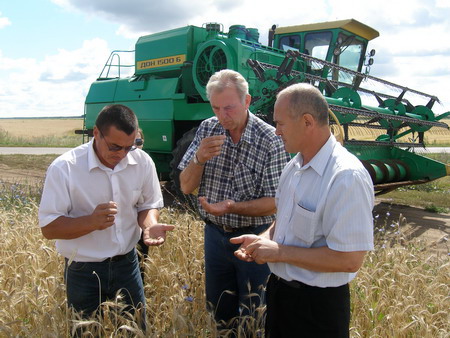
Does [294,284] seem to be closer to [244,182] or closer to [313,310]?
[313,310]

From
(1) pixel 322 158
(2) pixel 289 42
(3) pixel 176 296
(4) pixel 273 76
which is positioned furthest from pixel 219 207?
(2) pixel 289 42

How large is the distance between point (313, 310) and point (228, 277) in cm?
91

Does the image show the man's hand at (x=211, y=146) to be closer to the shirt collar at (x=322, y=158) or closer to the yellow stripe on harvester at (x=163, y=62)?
the shirt collar at (x=322, y=158)

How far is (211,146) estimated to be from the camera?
8.42 ft

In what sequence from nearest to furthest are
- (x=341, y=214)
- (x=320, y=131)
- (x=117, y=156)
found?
(x=341, y=214) → (x=320, y=131) → (x=117, y=156)

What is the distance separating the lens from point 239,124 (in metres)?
2.70

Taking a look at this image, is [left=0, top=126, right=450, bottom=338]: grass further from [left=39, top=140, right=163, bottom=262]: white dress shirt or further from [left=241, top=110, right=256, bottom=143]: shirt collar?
[left=241, top=110, right=256, bottom=143]: shirt collar

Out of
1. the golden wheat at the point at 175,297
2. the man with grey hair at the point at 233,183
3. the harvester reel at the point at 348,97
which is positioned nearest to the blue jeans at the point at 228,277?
the man with grey hair at the point at 233,183

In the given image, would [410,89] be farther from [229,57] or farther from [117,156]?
[117,156]

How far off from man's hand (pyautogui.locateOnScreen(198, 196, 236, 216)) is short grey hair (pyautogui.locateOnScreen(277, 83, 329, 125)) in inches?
30.7

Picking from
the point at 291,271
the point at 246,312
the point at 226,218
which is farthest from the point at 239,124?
the point at 246,312

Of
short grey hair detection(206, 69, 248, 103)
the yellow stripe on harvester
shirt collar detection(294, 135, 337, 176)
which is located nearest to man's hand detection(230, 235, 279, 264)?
shirt collar detection(294, 135, 337, 176)

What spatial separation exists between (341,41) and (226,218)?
679 cm

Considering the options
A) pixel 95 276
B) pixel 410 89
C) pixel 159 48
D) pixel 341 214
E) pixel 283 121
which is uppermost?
pixel 159 48
